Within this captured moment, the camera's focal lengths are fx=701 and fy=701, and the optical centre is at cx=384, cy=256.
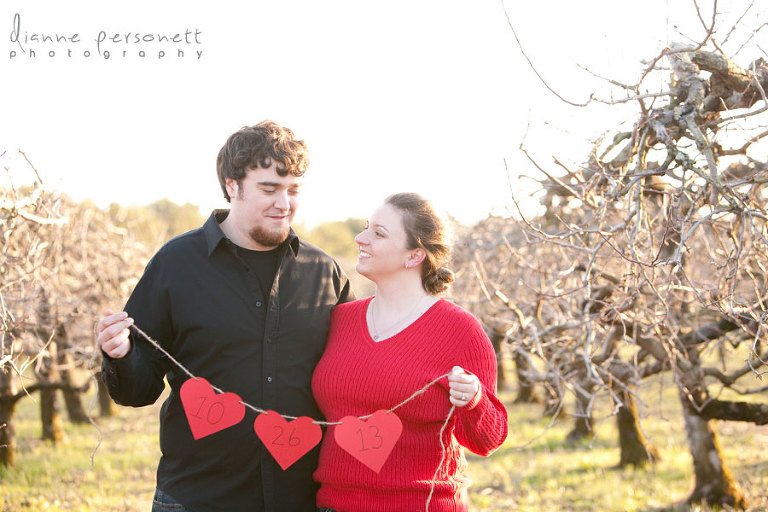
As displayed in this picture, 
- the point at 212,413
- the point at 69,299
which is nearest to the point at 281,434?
the point at 212,413

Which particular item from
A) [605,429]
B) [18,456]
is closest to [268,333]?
[18,456]

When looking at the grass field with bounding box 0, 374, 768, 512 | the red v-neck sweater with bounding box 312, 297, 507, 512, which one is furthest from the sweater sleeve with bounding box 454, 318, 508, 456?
the grass field with bounding box 0, 374, 768, 512

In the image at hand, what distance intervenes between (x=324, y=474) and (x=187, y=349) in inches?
28.1

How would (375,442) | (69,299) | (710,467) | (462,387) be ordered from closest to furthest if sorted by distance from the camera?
(462,387) → (375,442) → (710,467) → (69,299)

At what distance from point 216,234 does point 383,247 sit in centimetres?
68

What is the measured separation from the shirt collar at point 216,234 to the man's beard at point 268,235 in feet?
0.36

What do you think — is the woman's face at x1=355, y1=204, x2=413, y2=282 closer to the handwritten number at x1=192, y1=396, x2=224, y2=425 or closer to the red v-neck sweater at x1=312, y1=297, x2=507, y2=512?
the red v-neck sweater at x1=312, y1=297, x2=507, y2=512

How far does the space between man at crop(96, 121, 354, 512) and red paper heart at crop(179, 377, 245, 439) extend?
101mm

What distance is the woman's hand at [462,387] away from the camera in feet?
7.69

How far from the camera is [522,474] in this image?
7199 mm

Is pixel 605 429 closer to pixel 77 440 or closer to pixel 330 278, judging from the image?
pixel 77 440

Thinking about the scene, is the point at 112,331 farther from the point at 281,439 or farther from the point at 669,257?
the point at 669,257

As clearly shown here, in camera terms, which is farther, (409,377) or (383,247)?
(383,247)

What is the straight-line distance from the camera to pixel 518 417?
421 inches
